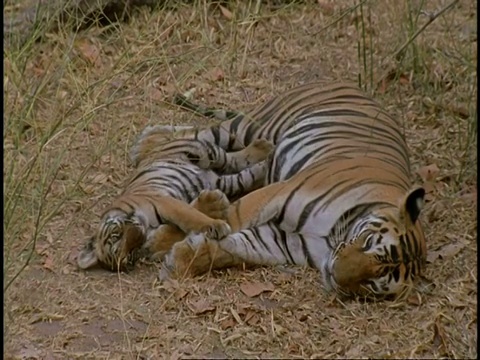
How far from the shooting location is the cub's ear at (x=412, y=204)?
4070 millimetres

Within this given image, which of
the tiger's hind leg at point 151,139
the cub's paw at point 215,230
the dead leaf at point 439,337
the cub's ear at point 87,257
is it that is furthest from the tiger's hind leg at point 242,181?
the dead leaf at point 439,337

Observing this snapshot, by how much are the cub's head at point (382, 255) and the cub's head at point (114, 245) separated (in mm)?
860

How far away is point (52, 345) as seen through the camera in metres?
3.94

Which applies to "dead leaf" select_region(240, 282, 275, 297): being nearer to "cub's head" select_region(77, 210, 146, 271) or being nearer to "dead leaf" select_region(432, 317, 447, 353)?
"cub's head" select_region(77, 210, 146, 271)

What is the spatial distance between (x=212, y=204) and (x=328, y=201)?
1.78ft

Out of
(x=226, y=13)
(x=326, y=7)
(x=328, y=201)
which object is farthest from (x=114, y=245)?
(x=326, y=7)

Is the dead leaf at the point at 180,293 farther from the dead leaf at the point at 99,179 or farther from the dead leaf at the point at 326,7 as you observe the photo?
the dead leaf at the point at 326,7

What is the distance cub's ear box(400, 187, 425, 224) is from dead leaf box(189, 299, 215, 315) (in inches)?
32.8

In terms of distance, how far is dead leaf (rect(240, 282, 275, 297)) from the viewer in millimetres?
4287

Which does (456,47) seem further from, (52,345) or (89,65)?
(52,345)

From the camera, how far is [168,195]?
481 centimetres

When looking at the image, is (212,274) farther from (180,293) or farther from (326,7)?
(326,7)

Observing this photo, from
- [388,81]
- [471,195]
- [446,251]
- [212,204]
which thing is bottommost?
[212,204]

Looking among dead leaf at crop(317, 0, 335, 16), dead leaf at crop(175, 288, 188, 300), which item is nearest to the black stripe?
dead leaf at crop(175, 288, 188, 300)
